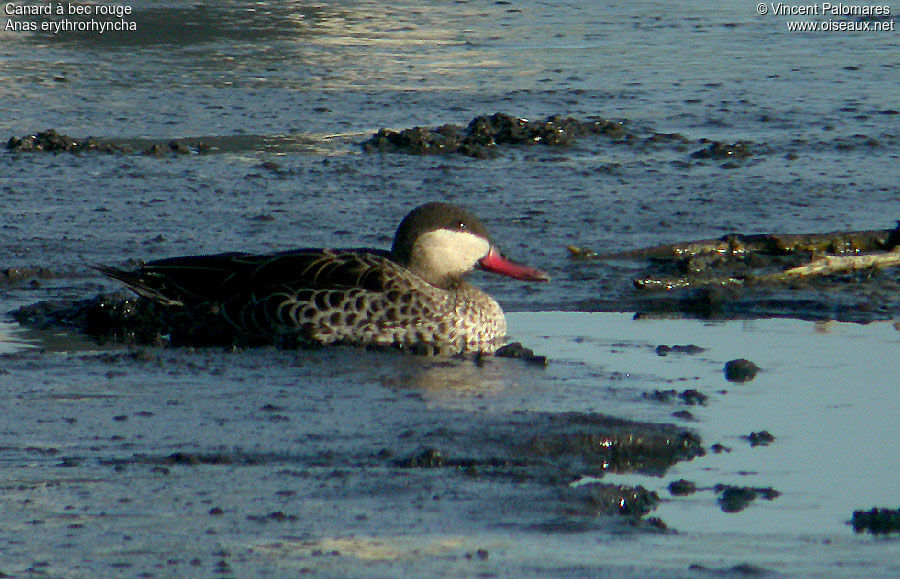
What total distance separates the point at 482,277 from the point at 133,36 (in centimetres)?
1016

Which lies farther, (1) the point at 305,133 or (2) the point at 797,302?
(1) the point at 305,133

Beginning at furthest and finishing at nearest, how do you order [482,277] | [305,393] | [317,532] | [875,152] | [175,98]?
1. [175,98]
2. [875,152]
3. [482,277]
4. [305,393]
5. [317,532]

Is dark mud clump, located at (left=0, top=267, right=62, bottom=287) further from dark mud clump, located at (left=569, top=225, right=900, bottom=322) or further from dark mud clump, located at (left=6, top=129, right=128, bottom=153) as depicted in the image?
dark mud clump, located at (left=6, top=129, right=128, bottom=153)

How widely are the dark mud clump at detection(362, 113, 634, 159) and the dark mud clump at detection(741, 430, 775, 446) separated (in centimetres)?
640

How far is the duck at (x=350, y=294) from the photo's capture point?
25.3ft

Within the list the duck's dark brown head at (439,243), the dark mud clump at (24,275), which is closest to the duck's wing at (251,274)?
the duck's dark brown head at (439,243)

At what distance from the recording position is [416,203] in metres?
10.8

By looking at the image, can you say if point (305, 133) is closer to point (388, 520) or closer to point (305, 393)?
point (305, 393)

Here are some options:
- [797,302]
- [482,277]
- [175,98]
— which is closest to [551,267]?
[482,277]

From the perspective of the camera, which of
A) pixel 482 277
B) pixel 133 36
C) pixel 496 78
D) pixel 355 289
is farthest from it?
pixel 133 36

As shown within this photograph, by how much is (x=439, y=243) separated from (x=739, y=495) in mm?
2968

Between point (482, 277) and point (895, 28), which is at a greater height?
point (895, 28)

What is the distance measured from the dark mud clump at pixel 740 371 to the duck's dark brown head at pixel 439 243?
61.8 inches

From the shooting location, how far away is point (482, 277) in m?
9.18
